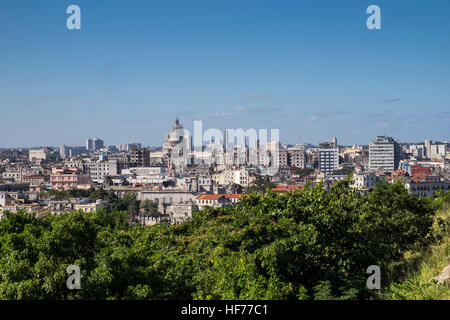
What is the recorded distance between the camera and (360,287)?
5.75m

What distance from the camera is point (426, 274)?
19.4 ft

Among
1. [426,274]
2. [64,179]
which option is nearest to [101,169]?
[64,179]

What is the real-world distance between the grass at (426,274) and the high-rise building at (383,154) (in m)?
51.3

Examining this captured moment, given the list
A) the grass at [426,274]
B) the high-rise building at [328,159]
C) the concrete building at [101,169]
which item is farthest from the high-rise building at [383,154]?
the grass at [426,274]

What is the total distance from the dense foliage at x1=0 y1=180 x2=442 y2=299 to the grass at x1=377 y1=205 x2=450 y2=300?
0.85ft

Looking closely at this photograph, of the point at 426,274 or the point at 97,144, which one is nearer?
the point at 426,274

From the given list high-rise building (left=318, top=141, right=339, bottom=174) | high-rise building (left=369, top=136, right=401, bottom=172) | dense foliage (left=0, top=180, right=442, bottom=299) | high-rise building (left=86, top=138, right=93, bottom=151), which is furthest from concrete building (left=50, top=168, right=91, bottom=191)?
high-rise building (left=86, top=138, right=93, bottom=151)

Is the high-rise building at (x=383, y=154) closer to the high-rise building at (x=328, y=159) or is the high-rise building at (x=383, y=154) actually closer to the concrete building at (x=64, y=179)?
the high-rise building at (x=328, y=159)

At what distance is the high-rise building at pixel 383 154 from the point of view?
58875 millimetres

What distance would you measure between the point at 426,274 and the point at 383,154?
5574cm

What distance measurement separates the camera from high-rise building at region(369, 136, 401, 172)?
5888cm

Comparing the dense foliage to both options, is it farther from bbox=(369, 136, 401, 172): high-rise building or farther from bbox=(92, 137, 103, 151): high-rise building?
bbox=(92, 137, 103, 151): high-rise building

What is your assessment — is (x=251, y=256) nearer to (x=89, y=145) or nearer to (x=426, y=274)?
(x=426, y=274)
